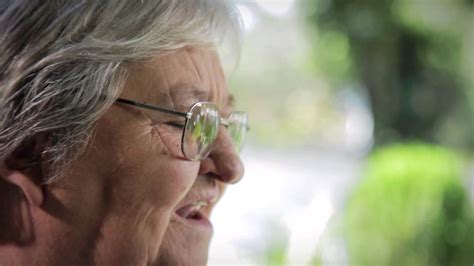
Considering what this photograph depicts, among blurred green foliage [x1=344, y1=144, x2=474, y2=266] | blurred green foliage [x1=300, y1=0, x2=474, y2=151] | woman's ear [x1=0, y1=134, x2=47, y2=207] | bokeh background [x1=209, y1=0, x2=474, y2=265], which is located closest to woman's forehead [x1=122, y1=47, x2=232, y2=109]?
woman's ear [x1=0, y1=134, x2=47, y2=207]

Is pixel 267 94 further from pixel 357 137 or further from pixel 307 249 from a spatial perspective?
pixel 307 249

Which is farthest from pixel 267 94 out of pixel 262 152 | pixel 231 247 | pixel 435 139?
pixel 231 247

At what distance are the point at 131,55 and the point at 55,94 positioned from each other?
122 millimetres

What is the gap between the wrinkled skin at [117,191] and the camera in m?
1.12

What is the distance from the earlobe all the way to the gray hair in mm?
25

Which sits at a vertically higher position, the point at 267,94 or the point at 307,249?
the point at 267,94

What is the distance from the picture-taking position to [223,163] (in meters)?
1.21

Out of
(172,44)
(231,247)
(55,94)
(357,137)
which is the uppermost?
(357,137)

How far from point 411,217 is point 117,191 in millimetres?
2315

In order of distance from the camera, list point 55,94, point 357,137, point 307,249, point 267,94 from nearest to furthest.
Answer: point 55,94
point 307,249
point 267,94
point 357,137

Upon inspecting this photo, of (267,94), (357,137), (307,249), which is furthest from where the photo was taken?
(357,137)

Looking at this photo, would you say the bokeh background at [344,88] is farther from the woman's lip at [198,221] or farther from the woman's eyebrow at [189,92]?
the woman's eyebrow at [189,92]

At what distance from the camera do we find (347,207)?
11.3ft

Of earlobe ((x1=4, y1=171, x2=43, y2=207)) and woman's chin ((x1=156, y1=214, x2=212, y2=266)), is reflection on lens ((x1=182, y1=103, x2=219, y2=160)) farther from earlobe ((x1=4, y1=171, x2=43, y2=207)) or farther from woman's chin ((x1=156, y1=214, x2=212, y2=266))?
earlobe ((x1=4, y1=171, x2=43, y2=207))
